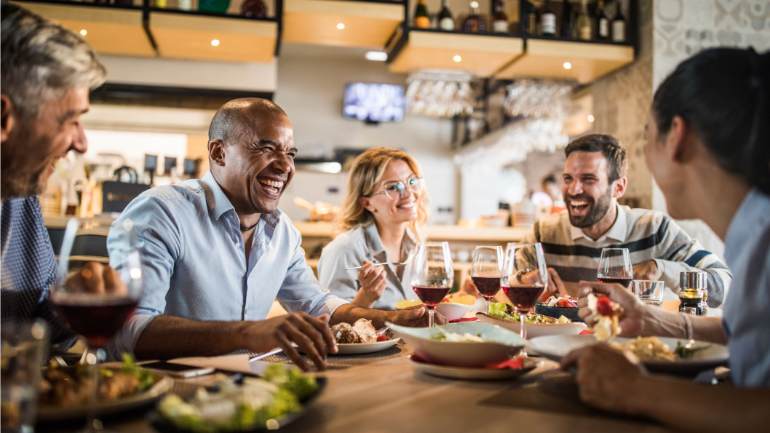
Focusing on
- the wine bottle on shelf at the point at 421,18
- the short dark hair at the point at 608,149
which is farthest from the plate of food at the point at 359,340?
the wine bottle on shelf at the point at 421,18

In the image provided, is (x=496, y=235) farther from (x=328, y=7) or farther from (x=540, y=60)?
(x=328, y=7)

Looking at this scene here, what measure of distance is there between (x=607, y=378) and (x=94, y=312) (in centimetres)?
75

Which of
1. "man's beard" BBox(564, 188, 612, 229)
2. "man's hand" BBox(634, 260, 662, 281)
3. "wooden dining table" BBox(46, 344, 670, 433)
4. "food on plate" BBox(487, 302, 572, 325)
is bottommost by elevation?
"wooden dining table" BBox(46, 344, 670, 433)

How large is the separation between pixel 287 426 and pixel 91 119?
21.1ft

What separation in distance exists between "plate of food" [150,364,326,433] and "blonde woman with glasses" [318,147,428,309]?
5.75ft

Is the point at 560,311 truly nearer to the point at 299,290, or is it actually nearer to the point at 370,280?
the point at 370,280

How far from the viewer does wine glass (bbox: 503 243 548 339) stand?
1.38 m

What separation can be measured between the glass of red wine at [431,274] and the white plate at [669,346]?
0.86 ft

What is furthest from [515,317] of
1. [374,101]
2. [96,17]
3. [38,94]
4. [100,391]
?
[374,101]

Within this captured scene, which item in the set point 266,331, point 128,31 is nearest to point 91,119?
point 128,31

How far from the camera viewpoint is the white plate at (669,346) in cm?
108

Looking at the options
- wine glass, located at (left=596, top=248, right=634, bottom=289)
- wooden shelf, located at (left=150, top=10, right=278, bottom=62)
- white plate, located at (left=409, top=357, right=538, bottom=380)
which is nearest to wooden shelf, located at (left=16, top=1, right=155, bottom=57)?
wooden shelf, located at (left=150, top=10, right=278, bottom=62)

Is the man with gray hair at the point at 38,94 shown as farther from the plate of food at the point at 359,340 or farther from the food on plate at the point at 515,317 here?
the food on plate at the point at 515,317

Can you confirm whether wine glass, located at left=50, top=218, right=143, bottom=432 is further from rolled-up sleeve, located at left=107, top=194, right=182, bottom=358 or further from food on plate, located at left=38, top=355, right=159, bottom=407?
rolled-up sleeve, located at left=107, top=194, right=182, bottom=358
